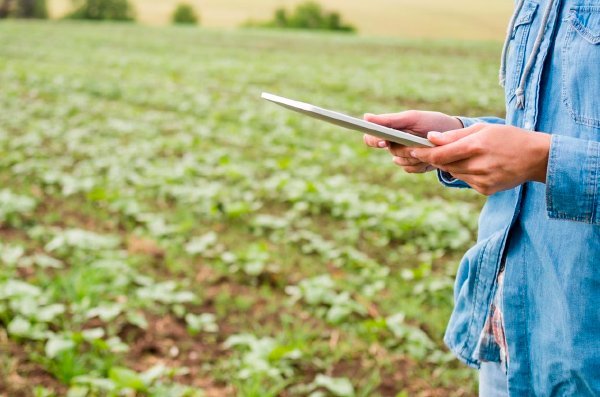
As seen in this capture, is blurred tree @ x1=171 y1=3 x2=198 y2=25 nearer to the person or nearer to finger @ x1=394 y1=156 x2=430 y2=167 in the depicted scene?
finger @ x1=394 y1=156 x2=430 y2=167

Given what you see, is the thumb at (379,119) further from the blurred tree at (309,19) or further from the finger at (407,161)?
the blurred tree at (309,19)

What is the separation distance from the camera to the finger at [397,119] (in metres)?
1.47

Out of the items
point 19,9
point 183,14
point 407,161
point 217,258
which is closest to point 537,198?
point 407,161

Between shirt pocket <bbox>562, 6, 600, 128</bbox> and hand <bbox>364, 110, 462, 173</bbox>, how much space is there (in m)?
0.32

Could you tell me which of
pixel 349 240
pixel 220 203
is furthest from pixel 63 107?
pixel 349 240

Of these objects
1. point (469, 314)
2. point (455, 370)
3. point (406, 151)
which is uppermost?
point (406, 151)

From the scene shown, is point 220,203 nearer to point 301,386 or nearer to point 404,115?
point 301,386

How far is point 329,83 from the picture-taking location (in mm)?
13312

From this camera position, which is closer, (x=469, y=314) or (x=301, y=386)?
(x=469, y=314)

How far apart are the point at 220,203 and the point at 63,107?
5.23 meters

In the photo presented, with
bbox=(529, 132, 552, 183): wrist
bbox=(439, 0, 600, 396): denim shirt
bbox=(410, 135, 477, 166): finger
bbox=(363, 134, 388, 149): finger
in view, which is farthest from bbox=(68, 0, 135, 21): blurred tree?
bbox=(529, 132, 552, 183): wrist

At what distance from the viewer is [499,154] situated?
3.86 ft

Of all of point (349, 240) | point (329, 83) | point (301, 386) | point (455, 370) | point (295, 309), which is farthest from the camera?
point (329, 83)

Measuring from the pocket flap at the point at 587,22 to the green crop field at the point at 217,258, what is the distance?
196cm
